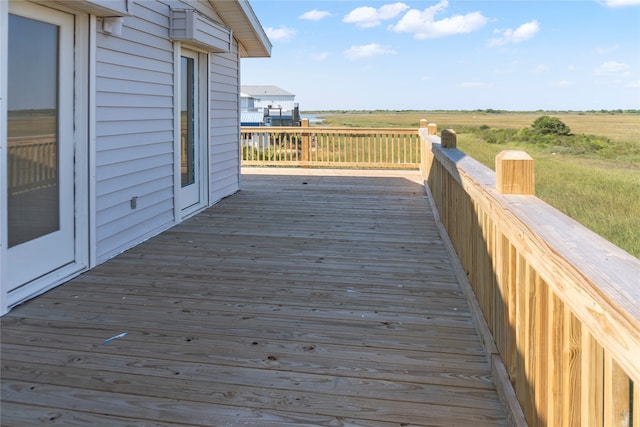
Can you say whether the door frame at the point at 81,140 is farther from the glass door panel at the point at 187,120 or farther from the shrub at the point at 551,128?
the shrub at the point at 551,128

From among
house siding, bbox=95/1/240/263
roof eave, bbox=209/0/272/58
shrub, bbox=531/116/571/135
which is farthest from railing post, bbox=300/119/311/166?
shrub, bbox=531/116/571/135

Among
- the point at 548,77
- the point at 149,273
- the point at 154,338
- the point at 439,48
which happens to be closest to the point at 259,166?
the point at 149,273

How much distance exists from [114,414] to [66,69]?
2482 millimetres

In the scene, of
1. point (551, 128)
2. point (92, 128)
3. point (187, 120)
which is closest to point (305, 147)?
point (187, 120)

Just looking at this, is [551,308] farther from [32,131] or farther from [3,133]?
[32,131]

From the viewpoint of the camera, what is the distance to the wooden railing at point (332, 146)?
9.98 meters

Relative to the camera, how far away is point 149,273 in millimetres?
3484

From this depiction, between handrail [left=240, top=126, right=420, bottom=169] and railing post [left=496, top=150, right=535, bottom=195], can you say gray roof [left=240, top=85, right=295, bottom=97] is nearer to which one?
handrail [left=240, top=126, right=420, bottom=169]

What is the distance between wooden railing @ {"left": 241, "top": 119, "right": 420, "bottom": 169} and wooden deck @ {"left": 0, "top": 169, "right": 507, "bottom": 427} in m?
5.82

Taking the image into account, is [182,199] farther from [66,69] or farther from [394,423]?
[394,423]

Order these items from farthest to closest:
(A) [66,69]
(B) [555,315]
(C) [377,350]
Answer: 1. (A) [66,69]
2. (C) [377,350]
3. (B) [555,315]

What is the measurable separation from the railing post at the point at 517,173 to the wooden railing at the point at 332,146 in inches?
312

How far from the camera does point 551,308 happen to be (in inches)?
53.3

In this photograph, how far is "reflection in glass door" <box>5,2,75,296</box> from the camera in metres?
2.87
